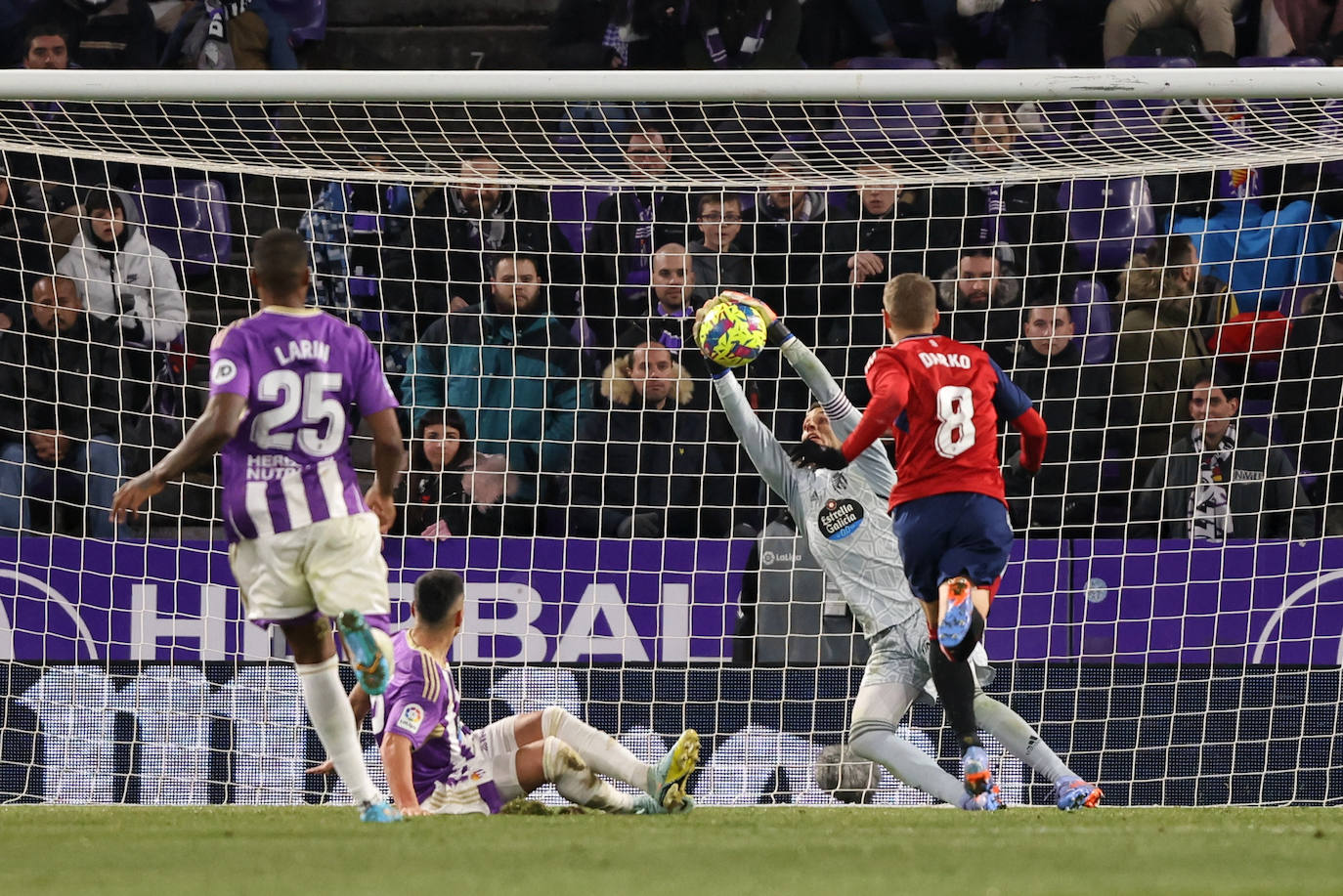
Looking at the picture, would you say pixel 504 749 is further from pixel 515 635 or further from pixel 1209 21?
pixel 1209 21

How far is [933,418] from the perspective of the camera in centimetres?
618

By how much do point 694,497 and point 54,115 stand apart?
3684mm

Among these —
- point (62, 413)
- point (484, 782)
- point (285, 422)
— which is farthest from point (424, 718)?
point (62, 413)

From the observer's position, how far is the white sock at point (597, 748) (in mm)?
6418

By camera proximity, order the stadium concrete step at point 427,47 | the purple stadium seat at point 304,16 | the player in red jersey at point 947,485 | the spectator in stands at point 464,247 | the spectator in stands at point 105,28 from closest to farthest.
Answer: the player in red jersey at point 947,485 → the spectator in stands at point 464,247 → the spectator in stands at point 105,28 → the purple stadium seat at point 304,16 → the stadium concrete step at point 427,47

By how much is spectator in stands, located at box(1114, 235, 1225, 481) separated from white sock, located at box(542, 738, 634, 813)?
389 cm

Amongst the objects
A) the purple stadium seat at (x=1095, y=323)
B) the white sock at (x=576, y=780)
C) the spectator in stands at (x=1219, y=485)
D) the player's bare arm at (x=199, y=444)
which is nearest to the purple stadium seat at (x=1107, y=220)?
the purple stadium seat at (x=1095, y=323)

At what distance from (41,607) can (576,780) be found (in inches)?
135

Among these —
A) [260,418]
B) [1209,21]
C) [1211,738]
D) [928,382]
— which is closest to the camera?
[260,418]

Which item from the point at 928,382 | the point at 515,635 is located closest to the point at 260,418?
the point at 928,382

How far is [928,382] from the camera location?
6.23 metres

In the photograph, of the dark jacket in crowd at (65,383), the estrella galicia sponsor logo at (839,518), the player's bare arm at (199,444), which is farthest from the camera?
the dark jacket in crowd at (65,383)

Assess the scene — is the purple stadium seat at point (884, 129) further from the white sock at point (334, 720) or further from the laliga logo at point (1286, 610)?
the white sock at point (334, 720)

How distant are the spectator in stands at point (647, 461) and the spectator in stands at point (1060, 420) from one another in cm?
157
